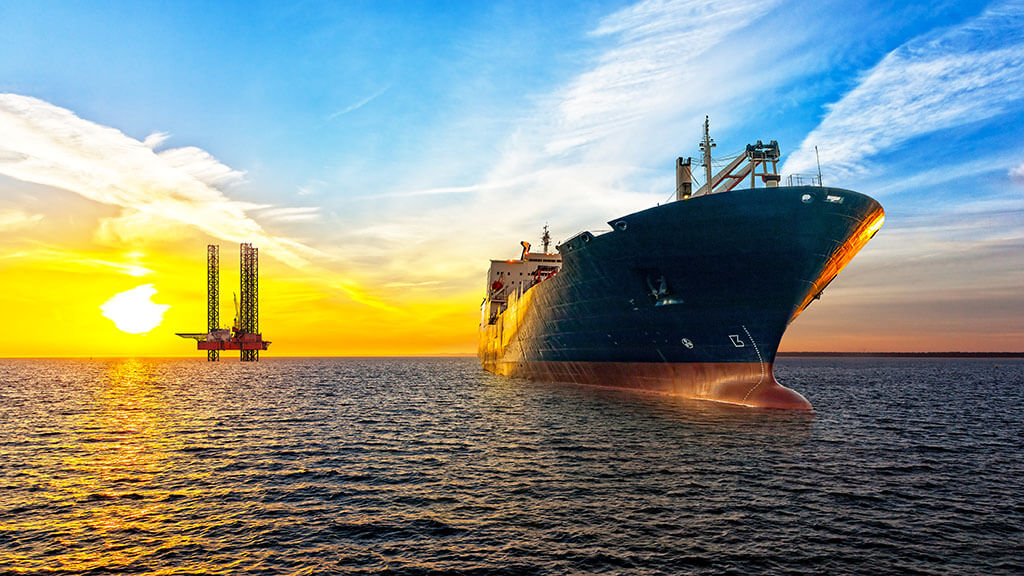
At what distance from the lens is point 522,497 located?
13336 mm

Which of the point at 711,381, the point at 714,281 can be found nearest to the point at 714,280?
the point at 714,281

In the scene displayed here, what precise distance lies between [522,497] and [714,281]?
18665 mm

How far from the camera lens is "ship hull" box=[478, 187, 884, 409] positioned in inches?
1053

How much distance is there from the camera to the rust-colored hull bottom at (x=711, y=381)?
29047 millimetres

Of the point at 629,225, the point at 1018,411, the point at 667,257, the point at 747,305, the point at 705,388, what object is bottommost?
the point at 1018,411

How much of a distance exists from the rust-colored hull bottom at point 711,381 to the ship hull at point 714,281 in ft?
0.19

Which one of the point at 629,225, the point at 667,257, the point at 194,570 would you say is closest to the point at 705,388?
the point at 667,257

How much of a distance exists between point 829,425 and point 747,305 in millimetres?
6537

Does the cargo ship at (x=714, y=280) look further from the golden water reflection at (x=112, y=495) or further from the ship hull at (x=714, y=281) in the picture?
the golden water reflection at (x=112, y=495)

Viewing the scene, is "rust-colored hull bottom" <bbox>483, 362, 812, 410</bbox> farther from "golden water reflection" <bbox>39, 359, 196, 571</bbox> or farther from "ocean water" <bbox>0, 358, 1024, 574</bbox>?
"golden water reflection" <bbox>39, 359, 196, 571</bbox>

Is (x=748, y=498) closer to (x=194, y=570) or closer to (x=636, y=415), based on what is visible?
(x=194, y=570)

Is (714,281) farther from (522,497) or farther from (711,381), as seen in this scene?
(522,497)

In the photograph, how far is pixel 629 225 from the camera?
3017cm

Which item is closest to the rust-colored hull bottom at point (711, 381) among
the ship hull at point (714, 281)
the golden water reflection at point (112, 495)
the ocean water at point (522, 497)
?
the ship hull at point (714, 281)
